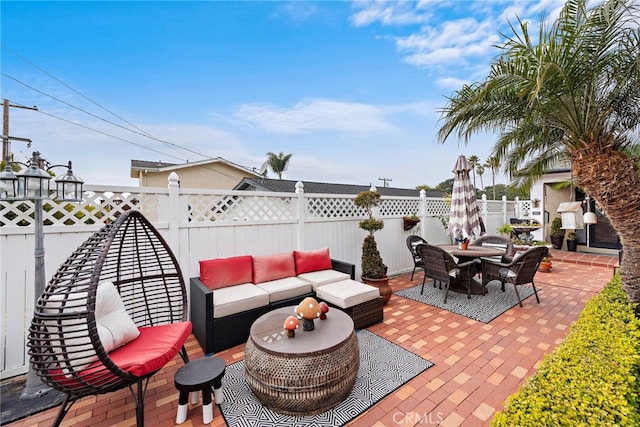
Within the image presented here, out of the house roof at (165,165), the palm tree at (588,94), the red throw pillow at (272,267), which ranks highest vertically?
the house roof at (165,165)

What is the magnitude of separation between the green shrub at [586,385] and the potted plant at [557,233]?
9219mm

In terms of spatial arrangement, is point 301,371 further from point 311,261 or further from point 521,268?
point 521,268

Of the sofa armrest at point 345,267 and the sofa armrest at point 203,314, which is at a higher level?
the sofa armrest at point 345,267

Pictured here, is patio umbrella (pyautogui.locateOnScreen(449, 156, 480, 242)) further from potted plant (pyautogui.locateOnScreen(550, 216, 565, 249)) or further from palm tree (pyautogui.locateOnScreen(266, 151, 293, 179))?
palm tree (pyautogui.locateOnScreen(266, 151, 293, 179))

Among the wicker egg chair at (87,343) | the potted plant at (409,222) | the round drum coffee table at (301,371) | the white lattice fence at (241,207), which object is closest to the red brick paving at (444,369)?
the round drum coffee table at (301,371)

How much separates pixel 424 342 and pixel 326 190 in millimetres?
8210

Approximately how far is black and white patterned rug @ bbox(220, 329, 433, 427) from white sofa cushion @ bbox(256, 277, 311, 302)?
A: 37.1 inches

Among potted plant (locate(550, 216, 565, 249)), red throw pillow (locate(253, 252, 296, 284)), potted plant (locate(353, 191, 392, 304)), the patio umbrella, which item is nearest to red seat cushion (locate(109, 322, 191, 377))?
red throw pillow (locate(253, 252, 296, 284))

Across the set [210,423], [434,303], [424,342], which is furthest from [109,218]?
[434,303]

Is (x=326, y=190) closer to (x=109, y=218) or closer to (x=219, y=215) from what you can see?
(x=219, y=215)

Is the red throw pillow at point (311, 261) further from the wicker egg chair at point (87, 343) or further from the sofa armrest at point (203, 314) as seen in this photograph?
the wicker egg chair at point (87, 343)

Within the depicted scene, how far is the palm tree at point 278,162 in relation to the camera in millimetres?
26031

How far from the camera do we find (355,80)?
7176mm

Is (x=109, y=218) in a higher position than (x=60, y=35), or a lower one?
lower
